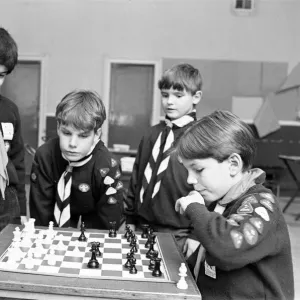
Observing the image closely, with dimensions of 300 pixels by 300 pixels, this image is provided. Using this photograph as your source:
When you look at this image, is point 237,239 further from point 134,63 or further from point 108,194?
point 134,63

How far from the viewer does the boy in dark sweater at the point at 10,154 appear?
1912 mm

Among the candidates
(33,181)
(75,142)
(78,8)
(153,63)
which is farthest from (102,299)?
(78,8)

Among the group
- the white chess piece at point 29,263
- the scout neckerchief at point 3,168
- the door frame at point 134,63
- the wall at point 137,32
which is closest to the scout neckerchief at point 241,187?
the white chess piece at point 29,263

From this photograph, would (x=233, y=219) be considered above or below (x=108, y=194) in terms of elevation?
above

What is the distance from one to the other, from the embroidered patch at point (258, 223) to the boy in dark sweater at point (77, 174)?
900 millimetres

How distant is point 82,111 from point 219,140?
0.84 metres

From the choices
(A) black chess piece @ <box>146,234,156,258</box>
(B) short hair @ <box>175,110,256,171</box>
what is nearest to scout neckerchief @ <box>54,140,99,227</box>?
(A) black chess piece @ <box>146,234,156,258</box>

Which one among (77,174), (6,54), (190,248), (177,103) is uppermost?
(6,54)

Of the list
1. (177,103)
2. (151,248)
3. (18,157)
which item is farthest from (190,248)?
(18,157)

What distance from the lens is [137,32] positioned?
22.0 ft

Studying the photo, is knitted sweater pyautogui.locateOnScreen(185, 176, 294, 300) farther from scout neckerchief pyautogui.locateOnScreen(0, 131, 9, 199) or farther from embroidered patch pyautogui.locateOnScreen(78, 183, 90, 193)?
scout neckerchief pyautogui.locateOnScreen(0, 131, 9, 199)

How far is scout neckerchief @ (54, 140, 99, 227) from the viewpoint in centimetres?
185

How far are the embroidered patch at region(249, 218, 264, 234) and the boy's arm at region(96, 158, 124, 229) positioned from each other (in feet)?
2.95

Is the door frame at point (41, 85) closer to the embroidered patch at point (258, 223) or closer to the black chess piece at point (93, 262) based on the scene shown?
the black chess piece at point (93, 262)
